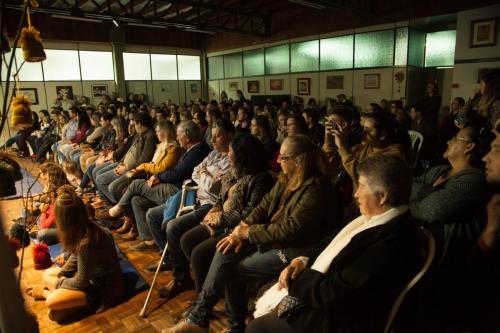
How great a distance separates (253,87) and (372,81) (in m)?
4.84

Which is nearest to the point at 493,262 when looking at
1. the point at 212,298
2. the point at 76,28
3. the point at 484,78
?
the point at 212,298

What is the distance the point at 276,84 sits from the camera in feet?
39.3

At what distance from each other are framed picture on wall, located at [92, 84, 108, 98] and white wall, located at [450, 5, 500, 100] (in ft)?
35.4

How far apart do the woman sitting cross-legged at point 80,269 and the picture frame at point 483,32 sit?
8.00m

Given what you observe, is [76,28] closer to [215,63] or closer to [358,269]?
[215,63]

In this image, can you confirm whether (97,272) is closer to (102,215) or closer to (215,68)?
(102,215)

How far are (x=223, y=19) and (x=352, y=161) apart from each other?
11464 mm

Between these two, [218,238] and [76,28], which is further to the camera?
[76,28]

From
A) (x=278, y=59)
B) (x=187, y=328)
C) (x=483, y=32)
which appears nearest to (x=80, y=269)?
(x=187, y=328)

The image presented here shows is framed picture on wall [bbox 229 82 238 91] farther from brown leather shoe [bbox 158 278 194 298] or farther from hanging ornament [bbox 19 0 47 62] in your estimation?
hanging ornament [bbox 19 0 47 62]

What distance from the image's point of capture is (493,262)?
154 centimetres

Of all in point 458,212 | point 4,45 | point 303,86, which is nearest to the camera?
point 4,45

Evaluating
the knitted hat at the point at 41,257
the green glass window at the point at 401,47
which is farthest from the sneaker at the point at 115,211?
the green glass window at the point at 401,47

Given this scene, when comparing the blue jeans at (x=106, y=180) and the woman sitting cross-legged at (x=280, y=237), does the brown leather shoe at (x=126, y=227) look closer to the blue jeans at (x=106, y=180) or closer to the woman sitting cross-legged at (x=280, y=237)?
the blue jeans at (x=106, y=180)
